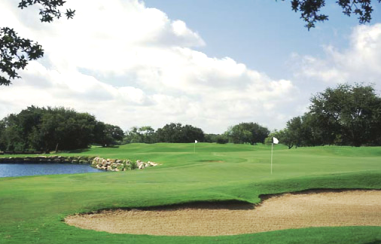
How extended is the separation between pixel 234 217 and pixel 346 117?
63.6 metres

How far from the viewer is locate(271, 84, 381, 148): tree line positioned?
69812 mm

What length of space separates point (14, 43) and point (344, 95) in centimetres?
7324

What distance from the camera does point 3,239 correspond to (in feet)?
30.8

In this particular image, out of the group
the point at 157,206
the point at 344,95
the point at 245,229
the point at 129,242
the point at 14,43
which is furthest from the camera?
the point at 344,95

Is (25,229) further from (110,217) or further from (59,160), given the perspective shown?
(59,160)

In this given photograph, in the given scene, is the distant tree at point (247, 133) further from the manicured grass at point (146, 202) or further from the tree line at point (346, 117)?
the manicured grass at point (146, 202)

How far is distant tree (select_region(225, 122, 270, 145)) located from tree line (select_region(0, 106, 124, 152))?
7279 centimetres

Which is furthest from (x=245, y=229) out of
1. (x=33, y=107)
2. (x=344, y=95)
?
(x=33, y=107)

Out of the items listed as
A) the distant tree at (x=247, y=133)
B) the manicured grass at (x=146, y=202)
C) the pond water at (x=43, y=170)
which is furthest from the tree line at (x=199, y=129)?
the manicured grass at (x=146, y=202)

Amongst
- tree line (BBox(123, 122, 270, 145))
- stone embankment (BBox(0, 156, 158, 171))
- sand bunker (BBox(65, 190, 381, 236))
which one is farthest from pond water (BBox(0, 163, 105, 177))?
tree line (BBox(123, 122, 270, 145))

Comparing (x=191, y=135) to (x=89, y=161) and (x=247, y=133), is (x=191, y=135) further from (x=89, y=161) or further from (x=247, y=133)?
(x=89, y=161)

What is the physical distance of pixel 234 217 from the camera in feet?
44.4

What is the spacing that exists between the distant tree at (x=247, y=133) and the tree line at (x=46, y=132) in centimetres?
7279

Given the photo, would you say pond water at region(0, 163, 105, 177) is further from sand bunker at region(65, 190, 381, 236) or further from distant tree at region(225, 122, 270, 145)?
distant tree at region(225, 122, 270, 145)
